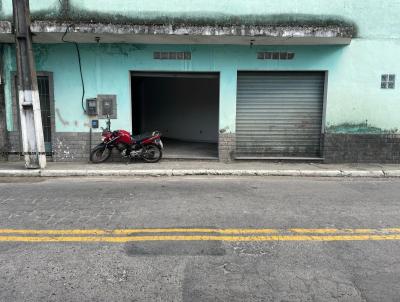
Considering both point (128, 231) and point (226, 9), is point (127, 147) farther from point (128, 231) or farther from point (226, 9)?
point (128, 231)

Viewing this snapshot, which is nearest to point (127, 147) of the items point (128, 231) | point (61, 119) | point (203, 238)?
point (61, 119)

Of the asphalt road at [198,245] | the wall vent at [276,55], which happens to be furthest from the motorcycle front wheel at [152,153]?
the wall vent at [276,55]

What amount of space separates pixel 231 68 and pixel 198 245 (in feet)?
22.9

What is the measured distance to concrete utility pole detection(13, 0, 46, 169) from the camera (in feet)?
28.6

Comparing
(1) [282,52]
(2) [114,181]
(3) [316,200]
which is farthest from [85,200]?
(1) [282,52]

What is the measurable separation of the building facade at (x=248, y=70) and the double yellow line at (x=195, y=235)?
5.83 meters

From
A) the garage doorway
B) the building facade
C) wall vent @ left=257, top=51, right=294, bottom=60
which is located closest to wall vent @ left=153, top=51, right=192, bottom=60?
the building facade

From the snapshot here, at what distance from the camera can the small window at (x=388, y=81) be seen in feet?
33.6

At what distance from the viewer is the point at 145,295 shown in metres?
3.34

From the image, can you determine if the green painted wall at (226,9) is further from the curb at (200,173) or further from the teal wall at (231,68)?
the curb at (200,173)

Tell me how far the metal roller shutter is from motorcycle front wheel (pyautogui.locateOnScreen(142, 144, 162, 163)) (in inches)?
97.1

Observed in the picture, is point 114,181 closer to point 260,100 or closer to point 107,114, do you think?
point 107,114

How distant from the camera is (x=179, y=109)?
15.9 meters

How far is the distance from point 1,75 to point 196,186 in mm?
6967
